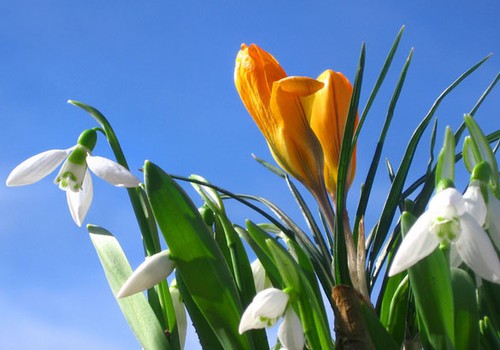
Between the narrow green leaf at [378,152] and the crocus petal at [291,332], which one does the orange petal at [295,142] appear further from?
the crocus petal at [291,332]

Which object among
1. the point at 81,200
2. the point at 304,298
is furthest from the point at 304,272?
the point at 81,200

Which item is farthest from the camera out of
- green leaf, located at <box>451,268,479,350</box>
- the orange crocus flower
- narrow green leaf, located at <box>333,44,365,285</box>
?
the orange crocus flower

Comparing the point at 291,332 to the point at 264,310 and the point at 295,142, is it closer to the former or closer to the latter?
the point at 264,310

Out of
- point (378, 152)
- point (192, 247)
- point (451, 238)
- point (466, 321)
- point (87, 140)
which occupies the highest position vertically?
point (87, 140)

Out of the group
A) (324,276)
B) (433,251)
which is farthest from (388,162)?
(433,251)

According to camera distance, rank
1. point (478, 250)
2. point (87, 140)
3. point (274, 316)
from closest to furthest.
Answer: point (478, 250)
point (274, 316)
point (87, 140)

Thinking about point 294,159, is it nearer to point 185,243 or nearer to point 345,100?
point 345,100

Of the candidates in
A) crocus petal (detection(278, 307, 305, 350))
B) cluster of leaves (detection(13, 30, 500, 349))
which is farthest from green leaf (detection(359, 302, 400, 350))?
crocus petal (detection(278, 307, 305, 350))

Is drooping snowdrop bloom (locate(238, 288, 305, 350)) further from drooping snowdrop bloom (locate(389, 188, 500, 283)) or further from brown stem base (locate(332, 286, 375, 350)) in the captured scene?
drooping snowdrop bloom (locate(389, 188, 500, 283))
